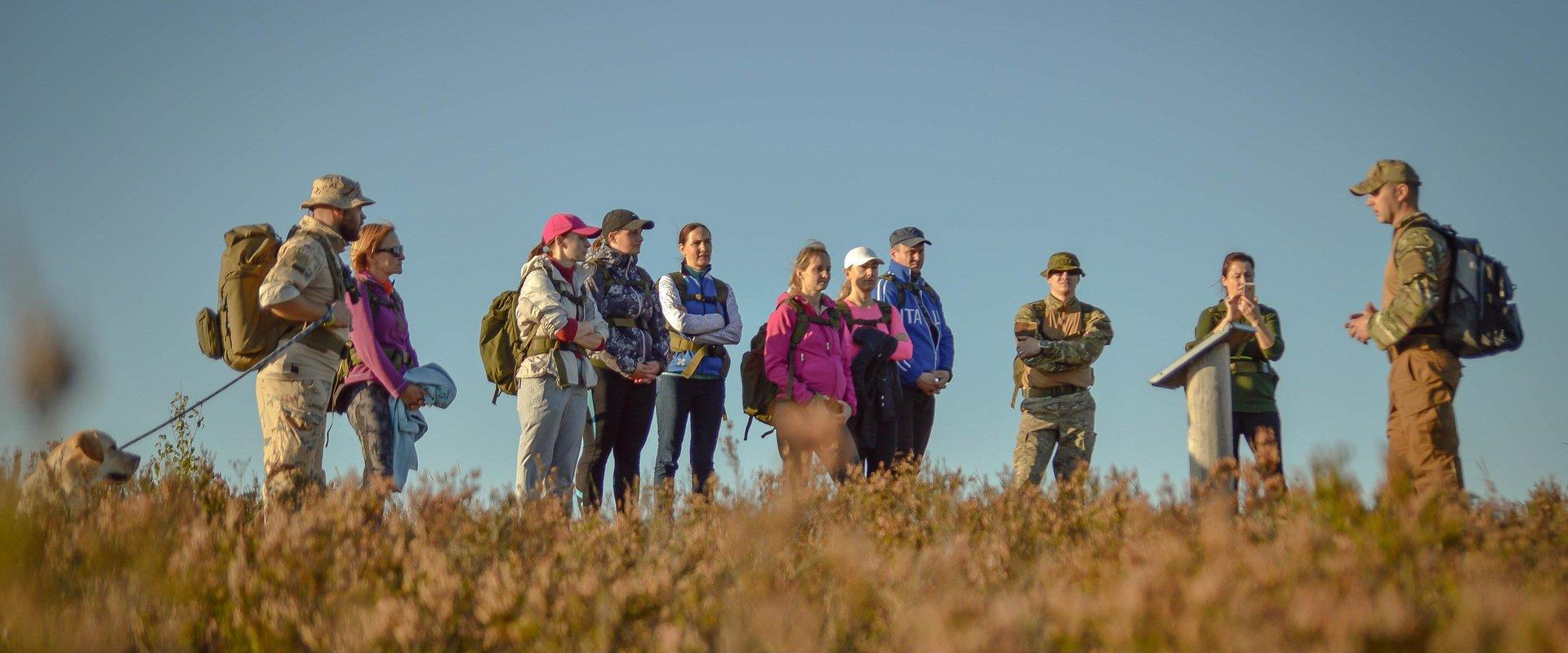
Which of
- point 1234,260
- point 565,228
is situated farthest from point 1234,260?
point 565,228

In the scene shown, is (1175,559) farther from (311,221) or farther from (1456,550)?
(311,221)

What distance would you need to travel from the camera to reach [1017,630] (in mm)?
2896

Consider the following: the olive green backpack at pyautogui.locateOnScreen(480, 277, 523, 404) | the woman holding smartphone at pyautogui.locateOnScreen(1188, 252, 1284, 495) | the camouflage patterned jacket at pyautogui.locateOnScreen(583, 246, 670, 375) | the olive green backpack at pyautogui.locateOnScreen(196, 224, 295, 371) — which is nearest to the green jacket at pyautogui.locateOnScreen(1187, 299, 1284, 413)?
the woman holding smartphone at pyautogui.locateOnScreen(1188, 252, 1284, 495)

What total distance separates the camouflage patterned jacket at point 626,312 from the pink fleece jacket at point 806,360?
29.0 inches

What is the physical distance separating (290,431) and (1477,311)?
220 inches

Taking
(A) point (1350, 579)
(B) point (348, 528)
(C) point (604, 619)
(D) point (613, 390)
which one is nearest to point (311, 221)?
(B) point (348, 528)

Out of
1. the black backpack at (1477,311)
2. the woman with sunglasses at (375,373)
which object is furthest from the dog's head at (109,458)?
the black backpack at (1477,311)

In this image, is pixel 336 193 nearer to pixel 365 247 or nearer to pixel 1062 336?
pixel 365 247

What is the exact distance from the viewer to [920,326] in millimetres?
9492

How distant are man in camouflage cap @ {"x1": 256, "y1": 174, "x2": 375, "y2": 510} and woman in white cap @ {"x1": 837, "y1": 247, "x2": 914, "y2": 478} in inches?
155

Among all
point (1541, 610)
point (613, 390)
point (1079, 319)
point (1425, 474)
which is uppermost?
point (1079, 319)

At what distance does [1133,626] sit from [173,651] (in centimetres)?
272

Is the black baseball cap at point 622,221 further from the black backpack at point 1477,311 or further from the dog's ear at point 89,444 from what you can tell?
the black backpack at point 1477,311

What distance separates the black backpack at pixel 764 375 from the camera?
8.52 meters
